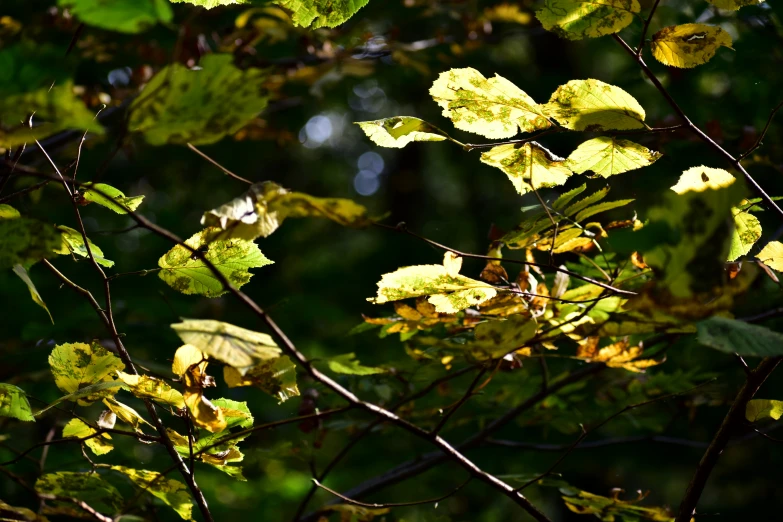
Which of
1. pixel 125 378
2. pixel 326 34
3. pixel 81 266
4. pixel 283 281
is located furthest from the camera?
pixel 283 281

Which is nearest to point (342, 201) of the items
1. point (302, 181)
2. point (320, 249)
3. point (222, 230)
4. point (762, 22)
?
point (222, 230)

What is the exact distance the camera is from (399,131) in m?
0.77

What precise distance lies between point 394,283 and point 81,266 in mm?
2126

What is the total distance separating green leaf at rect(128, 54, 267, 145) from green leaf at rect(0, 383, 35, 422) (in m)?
0.42

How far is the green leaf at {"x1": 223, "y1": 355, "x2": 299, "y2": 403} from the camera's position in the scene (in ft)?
2.26

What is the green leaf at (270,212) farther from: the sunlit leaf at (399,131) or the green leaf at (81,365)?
the green leaf at (81,365)

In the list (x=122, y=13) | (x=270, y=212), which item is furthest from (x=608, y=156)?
(x=122, y=13)

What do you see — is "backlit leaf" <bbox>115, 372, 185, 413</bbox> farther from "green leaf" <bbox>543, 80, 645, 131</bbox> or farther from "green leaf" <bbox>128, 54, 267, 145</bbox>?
"green leaf" <bbox>543, 80, 645, 131</bbox>

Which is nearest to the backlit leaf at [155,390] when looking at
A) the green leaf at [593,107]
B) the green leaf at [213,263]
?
the green leaf at [213,263]

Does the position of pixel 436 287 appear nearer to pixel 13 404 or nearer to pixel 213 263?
pixel 213 263

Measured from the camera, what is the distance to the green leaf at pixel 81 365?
2.69ft

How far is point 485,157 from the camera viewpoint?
2.71ft

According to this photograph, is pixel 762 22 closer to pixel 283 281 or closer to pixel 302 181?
pixel 283 281

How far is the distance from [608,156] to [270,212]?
472mm
